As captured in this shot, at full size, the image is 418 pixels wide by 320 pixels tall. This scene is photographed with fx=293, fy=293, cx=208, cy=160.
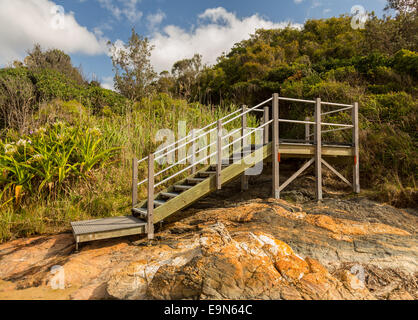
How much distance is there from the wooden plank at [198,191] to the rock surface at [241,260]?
33 cm

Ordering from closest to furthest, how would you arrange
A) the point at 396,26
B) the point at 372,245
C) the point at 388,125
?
the point at 372,245
the point at 388,125
the point at 396,26

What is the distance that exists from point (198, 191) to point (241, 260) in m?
2.14

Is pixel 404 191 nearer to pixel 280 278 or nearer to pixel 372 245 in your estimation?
pixel 372 245

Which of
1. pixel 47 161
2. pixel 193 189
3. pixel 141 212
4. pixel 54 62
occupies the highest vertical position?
pixel 54 62

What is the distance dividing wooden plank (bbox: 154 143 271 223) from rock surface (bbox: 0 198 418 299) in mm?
331

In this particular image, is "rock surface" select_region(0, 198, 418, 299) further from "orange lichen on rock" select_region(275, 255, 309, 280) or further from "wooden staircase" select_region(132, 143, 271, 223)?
"wooden staircase" select_region(132, 143, 271, 223)

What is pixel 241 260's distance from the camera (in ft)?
9.94

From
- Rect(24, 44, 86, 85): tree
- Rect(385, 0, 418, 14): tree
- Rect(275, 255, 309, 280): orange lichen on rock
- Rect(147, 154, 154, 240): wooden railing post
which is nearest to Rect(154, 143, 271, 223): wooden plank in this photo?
Rect(147, 154, 154, 240): wooden railing post

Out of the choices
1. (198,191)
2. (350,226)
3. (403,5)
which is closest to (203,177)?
(198,191)

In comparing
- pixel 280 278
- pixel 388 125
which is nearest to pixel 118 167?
pixel 280 278

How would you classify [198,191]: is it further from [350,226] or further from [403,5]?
[403,5]

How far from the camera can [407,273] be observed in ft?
10.9

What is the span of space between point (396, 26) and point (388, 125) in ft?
23.1

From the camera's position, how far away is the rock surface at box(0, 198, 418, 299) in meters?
2.77
